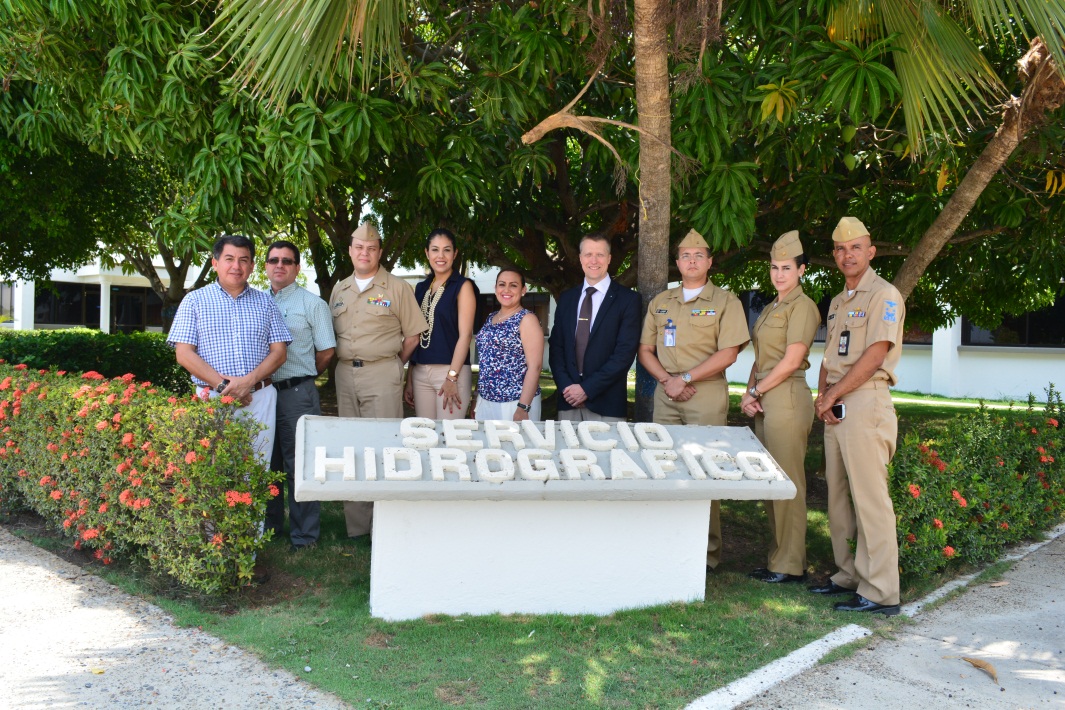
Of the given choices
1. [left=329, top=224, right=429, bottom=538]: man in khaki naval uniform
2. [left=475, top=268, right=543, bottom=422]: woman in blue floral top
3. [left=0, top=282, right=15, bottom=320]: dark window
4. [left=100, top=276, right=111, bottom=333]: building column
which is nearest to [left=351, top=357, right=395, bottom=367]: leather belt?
[left=329, top=224, right=429, bottom=538]: man in khaki naval uniform

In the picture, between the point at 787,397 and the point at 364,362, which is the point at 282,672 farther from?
the point at 787,397

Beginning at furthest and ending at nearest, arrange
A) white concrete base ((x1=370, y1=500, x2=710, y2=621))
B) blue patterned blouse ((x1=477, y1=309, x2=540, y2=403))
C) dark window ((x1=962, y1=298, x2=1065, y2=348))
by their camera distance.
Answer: dark window ((x1=962, y1=298, x2=1065, y2=348)), blue patterned blouse ((x1=477, y1=309, x2=540, y2=403)), white concrete base ((x1=370, y1=500, x2=710, y2=621))

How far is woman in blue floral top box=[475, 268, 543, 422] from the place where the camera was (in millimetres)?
5426

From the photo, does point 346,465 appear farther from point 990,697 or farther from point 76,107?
point 76,107

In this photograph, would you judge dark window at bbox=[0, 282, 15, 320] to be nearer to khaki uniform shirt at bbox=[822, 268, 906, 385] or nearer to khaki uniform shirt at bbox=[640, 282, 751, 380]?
khaki uniform shirt at bbox=[640, 282, 751, 380]

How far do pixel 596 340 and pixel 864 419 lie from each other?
1657 millimetres

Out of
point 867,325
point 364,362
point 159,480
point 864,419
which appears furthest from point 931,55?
point 159,480

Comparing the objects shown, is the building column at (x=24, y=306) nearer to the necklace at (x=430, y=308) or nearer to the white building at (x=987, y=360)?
the white building at (x=987, y=360)

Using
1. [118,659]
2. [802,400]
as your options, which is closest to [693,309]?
Result: [802,400]

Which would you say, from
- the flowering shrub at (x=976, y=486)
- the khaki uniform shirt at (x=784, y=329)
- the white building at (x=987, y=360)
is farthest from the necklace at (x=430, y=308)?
the white building at (x=987, y=360)

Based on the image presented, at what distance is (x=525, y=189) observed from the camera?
909cm

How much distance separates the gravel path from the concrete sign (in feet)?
2.73

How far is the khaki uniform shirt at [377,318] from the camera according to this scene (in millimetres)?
5656

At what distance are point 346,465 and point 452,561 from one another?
755 mm
